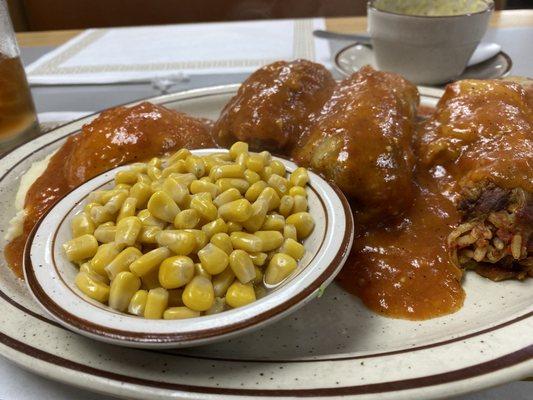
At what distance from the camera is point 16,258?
6.54 feet

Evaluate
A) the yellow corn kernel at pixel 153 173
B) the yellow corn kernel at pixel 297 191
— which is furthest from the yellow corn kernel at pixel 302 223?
the yellow corn kernel at pixel 153 173

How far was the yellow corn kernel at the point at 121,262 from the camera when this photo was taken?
1.54m

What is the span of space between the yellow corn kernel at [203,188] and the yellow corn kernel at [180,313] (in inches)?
19.3

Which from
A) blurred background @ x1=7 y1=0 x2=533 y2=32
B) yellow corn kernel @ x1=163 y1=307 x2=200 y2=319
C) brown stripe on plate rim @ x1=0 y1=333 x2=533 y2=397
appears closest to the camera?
brown stripe on plate rim @ x1=0 y1=333 x2=533 y2=397

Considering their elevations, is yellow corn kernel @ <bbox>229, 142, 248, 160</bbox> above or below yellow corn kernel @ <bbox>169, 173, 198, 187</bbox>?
below

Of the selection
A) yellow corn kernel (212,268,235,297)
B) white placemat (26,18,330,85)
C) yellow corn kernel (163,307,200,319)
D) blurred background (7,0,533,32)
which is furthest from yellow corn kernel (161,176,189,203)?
blurred background (7,0,533,32)

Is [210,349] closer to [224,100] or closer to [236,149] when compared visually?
[236,149]

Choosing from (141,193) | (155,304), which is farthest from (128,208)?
(155,304)

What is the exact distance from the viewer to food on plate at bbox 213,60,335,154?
2.25 meters

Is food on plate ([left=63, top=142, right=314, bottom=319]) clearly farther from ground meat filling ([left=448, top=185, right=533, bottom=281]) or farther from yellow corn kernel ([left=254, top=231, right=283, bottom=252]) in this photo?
ground meat filling ([left=448, top=185, right=533, bottom=281])

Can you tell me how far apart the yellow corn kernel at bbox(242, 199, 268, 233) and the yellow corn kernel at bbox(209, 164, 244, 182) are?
0.61 feet

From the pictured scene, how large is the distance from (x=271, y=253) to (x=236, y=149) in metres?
0.57

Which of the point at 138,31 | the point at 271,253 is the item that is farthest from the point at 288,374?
the point at 138,31

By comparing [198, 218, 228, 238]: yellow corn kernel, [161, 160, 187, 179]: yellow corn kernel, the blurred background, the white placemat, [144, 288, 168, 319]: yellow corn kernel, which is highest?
[161, 160, 187, 179]: yellow corn kernel
